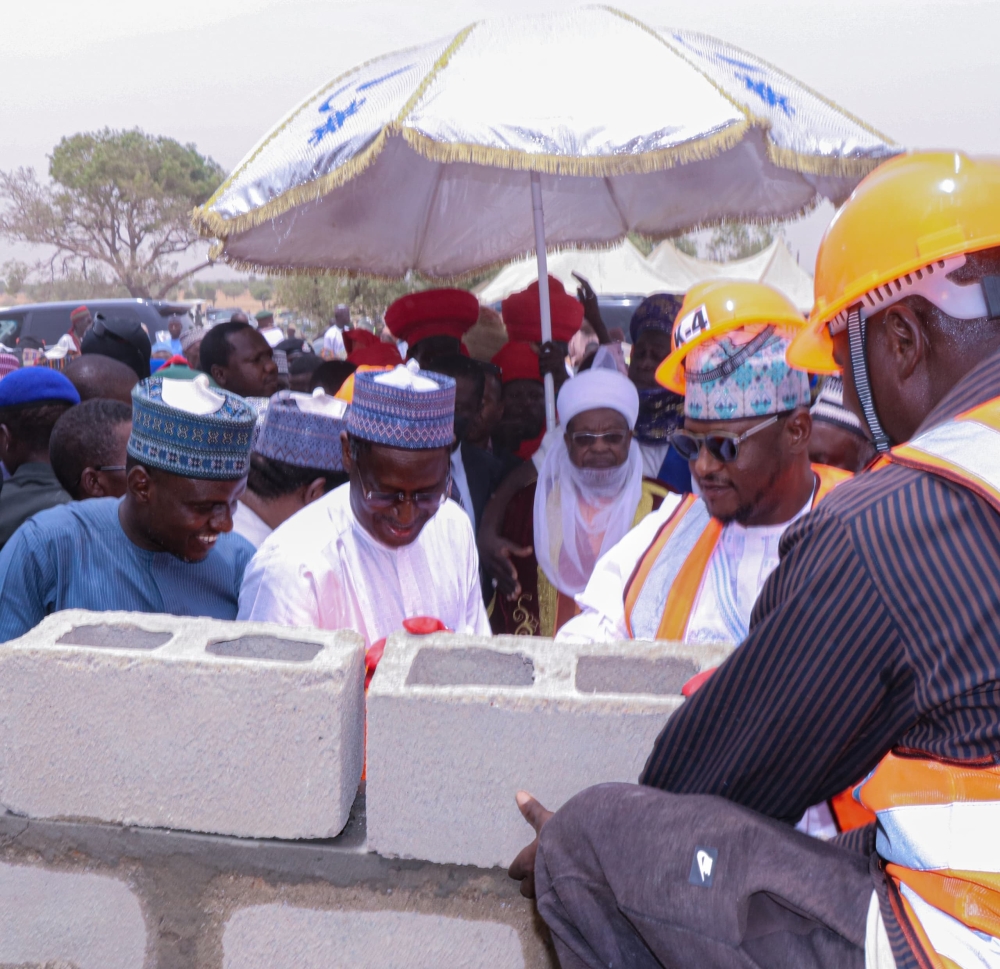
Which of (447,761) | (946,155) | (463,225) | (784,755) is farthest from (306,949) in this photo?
(463,225)

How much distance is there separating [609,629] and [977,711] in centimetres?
165

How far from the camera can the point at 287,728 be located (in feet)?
6.41

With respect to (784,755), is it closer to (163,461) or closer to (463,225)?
(163,461)

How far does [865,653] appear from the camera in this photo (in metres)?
1.25

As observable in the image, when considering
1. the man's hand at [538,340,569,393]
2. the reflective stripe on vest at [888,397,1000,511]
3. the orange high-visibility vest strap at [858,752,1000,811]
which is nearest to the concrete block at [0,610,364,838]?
the orange high-visibility vest strap at [858,752,1000,811]

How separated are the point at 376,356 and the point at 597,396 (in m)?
2.66

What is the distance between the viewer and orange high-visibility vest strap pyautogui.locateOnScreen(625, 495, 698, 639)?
9.12 feet

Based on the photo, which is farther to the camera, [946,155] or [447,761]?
[447,761]

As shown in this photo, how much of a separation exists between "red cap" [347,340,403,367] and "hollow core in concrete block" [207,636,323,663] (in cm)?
456

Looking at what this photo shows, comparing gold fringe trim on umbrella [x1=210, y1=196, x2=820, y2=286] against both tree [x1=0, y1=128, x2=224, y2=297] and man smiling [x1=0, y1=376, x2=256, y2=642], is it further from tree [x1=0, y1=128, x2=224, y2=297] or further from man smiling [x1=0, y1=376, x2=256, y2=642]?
tree [x1=0, y1=128, x2=224, y2=297]

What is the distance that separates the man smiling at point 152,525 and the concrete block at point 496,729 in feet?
2.88

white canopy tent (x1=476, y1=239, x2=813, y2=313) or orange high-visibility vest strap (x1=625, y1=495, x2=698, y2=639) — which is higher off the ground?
orange high-visibility vest strap (x1=625, y1=495, x2=698, y2=639)

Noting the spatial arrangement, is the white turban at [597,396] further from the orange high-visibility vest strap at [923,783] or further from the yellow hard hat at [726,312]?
the orange high-visibility vest strap at [923,783]

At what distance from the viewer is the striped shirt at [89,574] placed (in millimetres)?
2492
